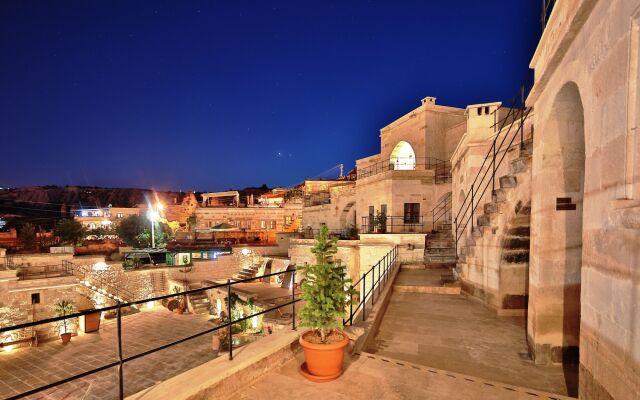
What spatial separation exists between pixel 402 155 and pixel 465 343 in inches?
822

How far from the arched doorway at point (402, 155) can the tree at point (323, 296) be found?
21.4 m

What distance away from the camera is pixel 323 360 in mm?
3344

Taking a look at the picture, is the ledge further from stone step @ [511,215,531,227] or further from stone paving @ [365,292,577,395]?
stone step @ [511,215,531,227]

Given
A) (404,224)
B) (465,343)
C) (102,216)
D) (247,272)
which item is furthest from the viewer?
(102,216)

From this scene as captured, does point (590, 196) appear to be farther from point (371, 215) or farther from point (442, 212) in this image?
point (371, 215)

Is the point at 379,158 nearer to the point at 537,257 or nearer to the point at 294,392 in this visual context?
the point at 537,257

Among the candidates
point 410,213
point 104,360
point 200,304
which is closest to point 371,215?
point 410,213

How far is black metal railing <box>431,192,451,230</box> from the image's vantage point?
18125mm

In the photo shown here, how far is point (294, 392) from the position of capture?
10.3ft

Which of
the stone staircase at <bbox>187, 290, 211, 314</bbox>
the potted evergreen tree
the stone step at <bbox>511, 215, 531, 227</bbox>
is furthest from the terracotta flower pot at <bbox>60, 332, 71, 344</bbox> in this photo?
the stone step at <bbox>511, 215, 531, 227</bbox>

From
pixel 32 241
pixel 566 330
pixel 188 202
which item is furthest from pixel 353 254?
pixel 188 202

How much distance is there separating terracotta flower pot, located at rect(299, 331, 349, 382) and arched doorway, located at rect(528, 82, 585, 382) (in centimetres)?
290

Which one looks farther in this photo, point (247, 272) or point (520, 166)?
point (247, 272)

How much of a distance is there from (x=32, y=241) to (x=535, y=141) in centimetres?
3692
